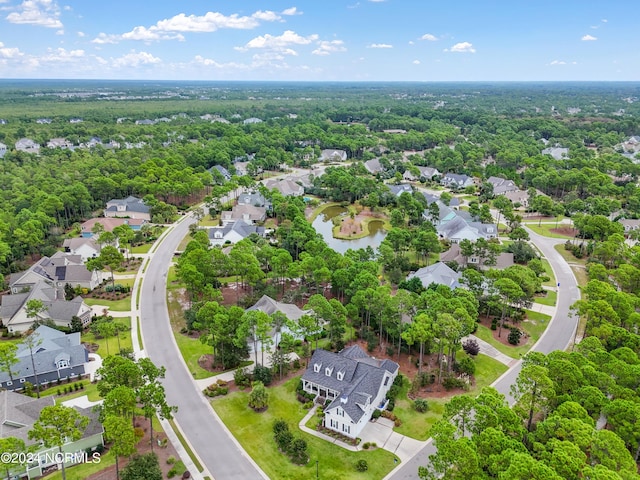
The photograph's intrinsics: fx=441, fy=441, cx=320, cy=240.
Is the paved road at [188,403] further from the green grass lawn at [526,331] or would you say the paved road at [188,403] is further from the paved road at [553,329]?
the green grass lawn at [526,331]

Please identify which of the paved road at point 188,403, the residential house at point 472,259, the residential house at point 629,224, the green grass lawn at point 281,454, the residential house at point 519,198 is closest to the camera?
the green grass lawn at point 281,454

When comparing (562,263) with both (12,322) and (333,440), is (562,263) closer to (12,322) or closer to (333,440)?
(333,440)

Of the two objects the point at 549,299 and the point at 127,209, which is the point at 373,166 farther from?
the point at 549,299

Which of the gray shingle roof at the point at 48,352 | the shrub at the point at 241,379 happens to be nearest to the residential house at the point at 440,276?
the shrub at the point at 241,379

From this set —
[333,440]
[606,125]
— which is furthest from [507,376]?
[606,125]

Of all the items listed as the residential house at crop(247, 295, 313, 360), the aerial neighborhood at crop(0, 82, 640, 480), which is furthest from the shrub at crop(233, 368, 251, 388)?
the residential house at crop(247, 295, 313, 360)

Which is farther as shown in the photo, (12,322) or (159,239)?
(159,239)

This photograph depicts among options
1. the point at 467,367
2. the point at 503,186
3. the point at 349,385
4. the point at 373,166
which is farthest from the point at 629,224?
the point at 349,385
